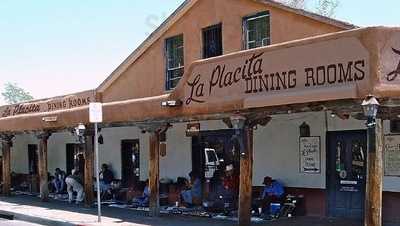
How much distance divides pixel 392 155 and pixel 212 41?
6.53 meters

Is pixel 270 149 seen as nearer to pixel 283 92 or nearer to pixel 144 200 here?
pixel 283 92

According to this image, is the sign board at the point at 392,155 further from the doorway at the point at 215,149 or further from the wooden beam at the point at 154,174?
the wooden beam at the point at 154,174

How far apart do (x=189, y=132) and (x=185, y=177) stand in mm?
2451

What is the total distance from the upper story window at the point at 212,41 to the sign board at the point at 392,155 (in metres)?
5.87

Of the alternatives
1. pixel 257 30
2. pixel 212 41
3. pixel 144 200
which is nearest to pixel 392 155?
pixel 257 30

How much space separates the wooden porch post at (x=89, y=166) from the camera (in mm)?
18453

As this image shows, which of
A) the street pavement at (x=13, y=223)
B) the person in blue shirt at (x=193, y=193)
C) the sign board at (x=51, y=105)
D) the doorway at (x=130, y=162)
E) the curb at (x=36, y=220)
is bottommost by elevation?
the street pavement at (x=13, y=223)

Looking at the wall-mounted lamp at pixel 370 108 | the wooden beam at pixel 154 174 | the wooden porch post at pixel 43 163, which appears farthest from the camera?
the wooden porch post at pixel 43 163

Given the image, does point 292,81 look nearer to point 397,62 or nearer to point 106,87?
point 397,62

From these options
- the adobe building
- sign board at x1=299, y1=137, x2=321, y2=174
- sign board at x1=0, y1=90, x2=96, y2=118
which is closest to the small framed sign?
the adobe building

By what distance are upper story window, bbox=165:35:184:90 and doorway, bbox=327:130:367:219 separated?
585 centimetres

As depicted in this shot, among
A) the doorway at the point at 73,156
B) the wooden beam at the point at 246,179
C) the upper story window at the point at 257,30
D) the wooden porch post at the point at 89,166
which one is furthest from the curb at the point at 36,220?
the upper story window at the point at 257,30

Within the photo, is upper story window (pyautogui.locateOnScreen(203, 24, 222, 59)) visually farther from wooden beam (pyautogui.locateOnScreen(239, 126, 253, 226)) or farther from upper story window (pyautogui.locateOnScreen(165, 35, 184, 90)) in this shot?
wooden beam (pyautogui.locateOnScreen(239, 126, 253, 226))

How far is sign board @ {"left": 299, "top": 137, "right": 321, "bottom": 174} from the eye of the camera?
47.9 feet
